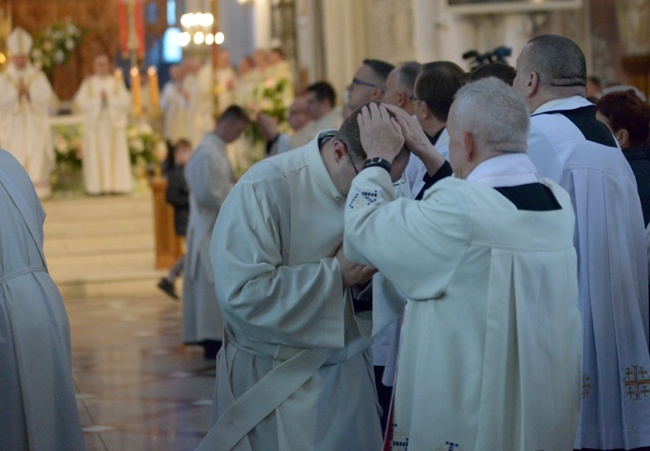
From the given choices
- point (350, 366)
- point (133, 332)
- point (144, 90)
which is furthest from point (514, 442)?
point (144, 90)

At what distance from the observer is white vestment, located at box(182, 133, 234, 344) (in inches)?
346

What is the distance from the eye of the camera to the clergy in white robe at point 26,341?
4078 mm

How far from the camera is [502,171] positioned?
3037 mm

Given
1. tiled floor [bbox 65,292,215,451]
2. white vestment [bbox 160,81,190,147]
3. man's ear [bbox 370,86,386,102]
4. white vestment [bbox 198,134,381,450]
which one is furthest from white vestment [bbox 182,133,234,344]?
white vestment [bbox 160,81,190,147]

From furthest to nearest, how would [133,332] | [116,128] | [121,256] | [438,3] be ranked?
[116,128] → [121,256] → [438,3] → [133,332]

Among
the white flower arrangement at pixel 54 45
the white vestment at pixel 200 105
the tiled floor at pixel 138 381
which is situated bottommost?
the tiled floor at pixel 138 381

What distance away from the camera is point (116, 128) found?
1823 cm

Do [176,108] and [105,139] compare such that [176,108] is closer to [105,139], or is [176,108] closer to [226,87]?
[226,87]

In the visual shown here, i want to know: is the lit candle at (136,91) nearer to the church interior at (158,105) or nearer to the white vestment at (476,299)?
the church interior at (158,105)

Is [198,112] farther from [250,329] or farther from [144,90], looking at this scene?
[250,329]

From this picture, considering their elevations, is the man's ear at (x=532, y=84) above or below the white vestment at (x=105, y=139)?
above

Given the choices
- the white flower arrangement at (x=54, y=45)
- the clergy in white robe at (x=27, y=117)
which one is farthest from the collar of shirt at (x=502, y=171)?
the white flower arrangement at (x=54, y=45)

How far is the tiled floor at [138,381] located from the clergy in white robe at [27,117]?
6.04 m

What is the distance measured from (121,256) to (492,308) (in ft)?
42.1
